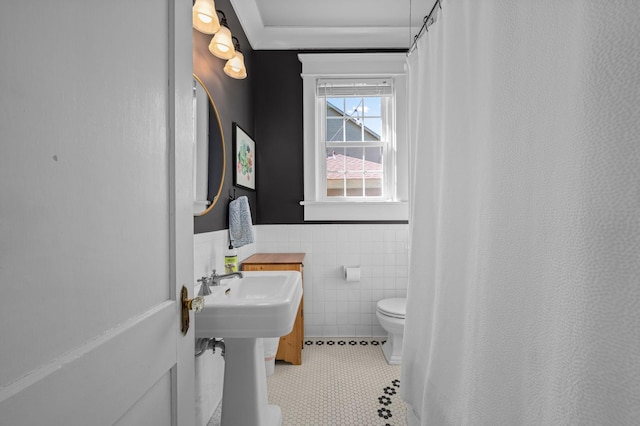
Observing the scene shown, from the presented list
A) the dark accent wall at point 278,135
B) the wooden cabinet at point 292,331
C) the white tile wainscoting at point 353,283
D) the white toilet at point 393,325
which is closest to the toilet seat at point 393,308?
the white toilet at point 393,325

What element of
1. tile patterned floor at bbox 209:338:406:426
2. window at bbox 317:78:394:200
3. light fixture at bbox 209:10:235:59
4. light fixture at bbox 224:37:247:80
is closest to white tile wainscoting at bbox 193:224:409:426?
tile patterned floor at bbox 209:338:406:426

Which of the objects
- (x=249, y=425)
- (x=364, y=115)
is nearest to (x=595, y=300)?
(x=249, y=425)

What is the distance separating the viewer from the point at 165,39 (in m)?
0.70

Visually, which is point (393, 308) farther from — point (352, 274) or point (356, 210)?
point (356, 210)

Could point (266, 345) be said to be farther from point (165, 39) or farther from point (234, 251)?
point (165, 39)

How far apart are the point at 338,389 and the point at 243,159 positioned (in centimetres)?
171

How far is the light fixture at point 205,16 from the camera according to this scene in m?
1.41

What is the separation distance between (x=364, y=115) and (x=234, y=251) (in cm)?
168

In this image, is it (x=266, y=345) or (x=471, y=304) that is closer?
(x=471, y=304)

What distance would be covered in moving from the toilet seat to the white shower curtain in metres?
1.04

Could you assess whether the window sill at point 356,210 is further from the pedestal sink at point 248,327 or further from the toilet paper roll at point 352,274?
the pedestal sink at point 248,327

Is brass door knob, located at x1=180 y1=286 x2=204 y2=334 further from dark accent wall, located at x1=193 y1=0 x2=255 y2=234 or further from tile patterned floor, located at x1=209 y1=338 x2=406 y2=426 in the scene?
tile patterned floor, located at x1=209 y1=338 x2=406 y2=426

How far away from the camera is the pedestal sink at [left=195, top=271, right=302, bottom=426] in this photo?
46.8 inches

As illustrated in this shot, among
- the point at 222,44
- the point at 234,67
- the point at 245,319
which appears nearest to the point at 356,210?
the point at 234,67
